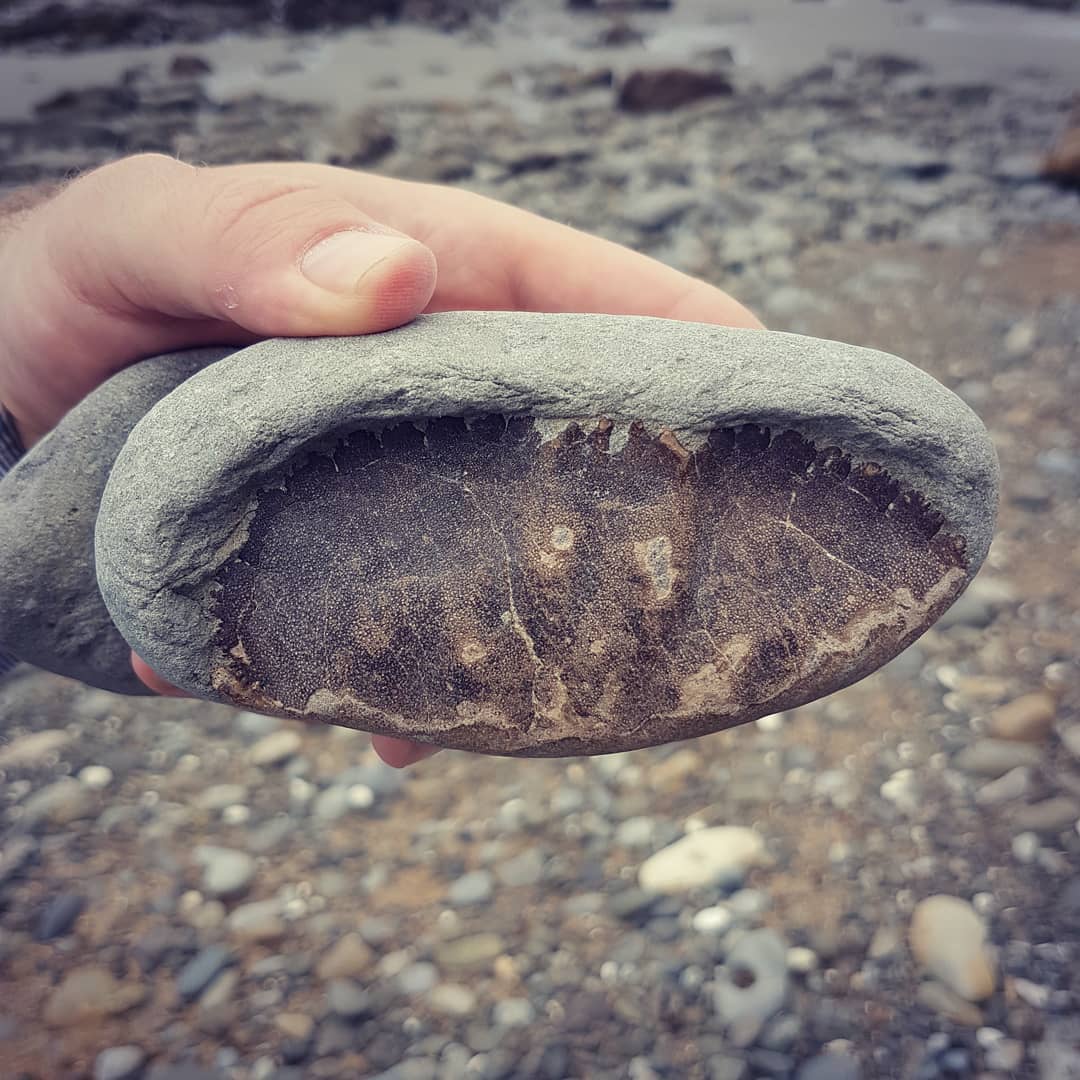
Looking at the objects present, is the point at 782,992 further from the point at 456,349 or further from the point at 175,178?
the point at 175,178

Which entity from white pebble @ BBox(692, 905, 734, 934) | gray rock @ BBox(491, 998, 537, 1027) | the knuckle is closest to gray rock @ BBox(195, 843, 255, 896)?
gray rock @ BBox(491, 998, 537, 1027)

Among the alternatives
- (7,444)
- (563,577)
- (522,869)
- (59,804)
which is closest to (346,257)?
(563,577)

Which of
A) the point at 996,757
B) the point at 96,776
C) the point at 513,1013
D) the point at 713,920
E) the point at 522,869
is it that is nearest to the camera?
the point at 513,1013

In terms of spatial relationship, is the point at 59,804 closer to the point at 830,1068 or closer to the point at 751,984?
the point at 751,984

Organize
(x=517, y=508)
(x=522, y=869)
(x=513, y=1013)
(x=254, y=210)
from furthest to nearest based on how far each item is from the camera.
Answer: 1. (x=522, y=869)
2. (x=513, y=1013)
3. (x=254, y=210)
4. (x=517, y=508)

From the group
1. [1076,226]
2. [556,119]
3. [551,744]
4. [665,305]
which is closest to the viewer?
[551,744]

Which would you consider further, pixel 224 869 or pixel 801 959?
pixel 224 869

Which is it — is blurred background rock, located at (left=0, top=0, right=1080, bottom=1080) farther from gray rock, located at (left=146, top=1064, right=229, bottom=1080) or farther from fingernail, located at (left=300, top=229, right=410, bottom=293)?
fingernail, located at (left=300, top=229, right=410, bottom=293)

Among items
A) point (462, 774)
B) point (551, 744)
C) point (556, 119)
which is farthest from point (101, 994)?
point (556, 119)
